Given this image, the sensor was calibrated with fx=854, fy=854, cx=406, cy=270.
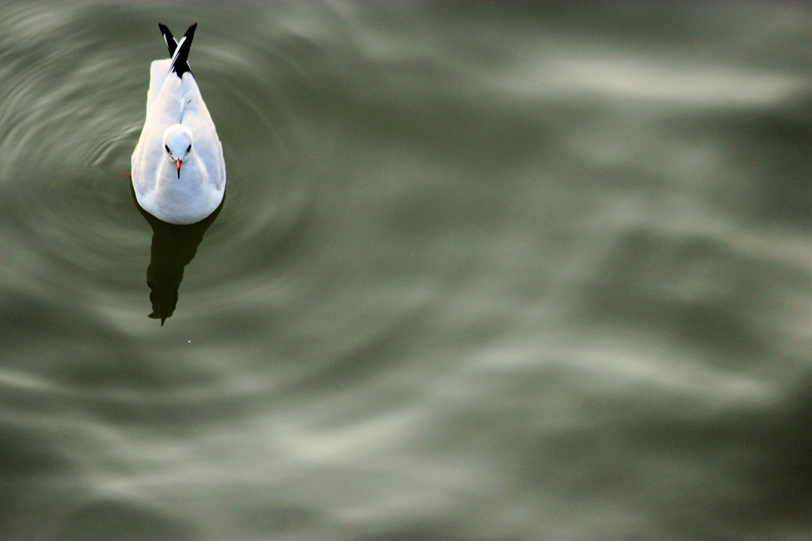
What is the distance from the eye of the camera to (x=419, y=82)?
6691 mm

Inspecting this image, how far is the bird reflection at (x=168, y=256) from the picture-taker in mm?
5531

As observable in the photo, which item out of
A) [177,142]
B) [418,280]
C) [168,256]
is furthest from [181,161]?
[418,280]

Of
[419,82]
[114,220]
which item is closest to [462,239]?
[419,82]

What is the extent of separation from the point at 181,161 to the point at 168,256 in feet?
2.30

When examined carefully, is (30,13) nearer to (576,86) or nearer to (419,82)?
(419,82)

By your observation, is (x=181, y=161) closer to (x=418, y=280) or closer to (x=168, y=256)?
(x=168, y=256)

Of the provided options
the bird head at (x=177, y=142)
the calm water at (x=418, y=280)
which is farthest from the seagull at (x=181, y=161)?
the calm water at (x=418, y=280)

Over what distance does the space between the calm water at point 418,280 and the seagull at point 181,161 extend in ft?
0.66

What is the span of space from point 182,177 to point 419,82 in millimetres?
2077

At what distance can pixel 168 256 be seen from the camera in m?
5.85

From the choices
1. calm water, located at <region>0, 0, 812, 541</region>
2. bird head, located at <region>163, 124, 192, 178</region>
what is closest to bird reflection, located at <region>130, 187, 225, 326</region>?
calm water, located at <region>0, 0, 812, 541</region>

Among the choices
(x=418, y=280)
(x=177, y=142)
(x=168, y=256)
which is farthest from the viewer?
(x=168, y=256)

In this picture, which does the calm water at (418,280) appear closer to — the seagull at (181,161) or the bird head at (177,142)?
the seagull at (181,161)

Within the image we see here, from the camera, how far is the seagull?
5676 mm
